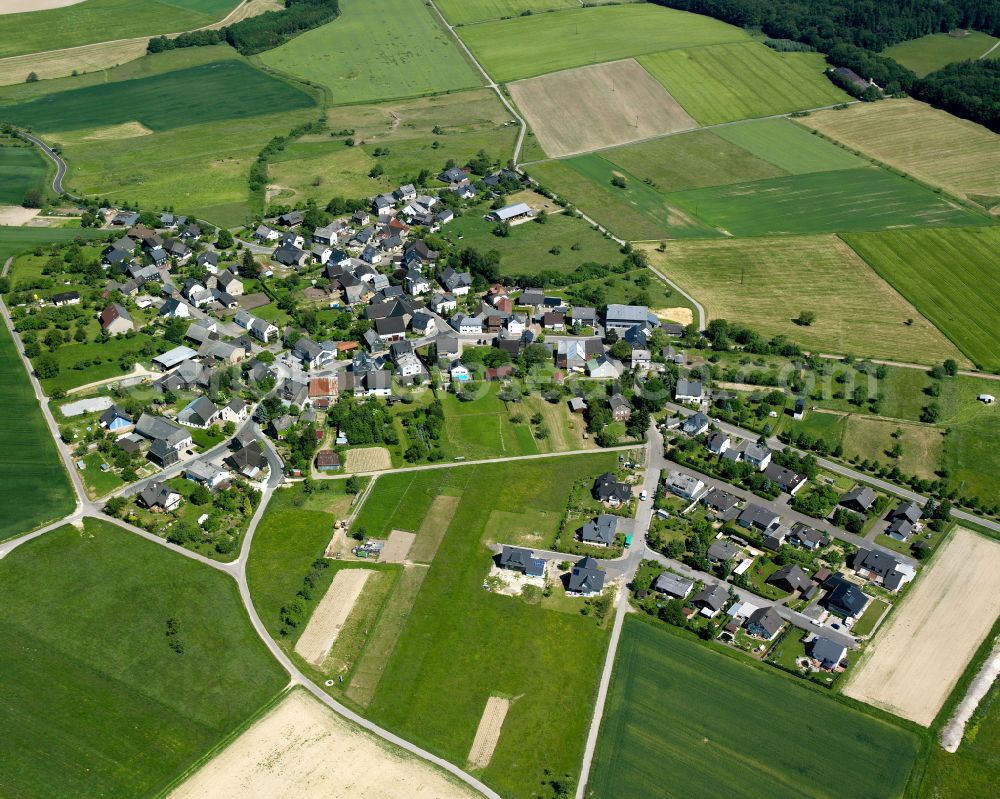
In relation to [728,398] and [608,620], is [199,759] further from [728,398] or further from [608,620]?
[728,398]

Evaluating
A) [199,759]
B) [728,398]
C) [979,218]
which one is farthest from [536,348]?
[979,218]

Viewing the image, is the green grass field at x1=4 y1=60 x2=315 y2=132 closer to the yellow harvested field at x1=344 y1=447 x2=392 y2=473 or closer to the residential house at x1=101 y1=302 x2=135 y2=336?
the residential house at x1=101 y1=302 x2=135 y2=336

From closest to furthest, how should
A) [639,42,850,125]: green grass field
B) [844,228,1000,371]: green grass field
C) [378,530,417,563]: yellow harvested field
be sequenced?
[378,530,417,563]: yellow harvested field < [844,228,1000,371]: green grass field < [639,42,850,125]: green grass field

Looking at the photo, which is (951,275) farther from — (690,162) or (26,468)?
(26,468)

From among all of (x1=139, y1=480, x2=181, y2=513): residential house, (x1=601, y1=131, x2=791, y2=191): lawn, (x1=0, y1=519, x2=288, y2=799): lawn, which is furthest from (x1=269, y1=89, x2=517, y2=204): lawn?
(x1=0, y1=519, x2=288, y2=799): lawn

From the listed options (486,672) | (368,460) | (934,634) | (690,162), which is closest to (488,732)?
(486,672)

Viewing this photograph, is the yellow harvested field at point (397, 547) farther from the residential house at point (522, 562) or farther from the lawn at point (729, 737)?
the lawn at point (729, 737)
